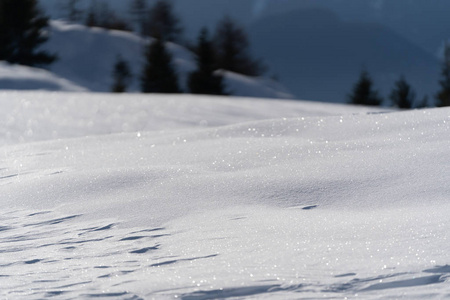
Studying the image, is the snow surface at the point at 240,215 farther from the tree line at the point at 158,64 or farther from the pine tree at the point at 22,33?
the pine tree at the point at 22,33

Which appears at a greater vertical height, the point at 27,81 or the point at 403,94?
the point at 27,81

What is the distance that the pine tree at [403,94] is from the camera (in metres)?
22.0

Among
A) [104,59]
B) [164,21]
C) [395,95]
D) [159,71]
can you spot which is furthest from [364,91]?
[164,21]

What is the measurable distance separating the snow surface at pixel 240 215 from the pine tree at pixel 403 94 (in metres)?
19.7

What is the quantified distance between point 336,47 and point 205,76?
271 feet

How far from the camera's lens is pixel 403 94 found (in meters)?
22.1

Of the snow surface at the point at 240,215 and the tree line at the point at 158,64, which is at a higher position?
the tree line at the point at 158,64

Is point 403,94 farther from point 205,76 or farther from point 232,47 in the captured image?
point 232,47

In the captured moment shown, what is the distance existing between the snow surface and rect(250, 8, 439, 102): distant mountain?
9079 cm

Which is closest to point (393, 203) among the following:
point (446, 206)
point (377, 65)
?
point (446, 206)

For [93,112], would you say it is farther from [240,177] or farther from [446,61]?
[446,61]

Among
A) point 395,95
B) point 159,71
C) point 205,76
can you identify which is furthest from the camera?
point 395,95

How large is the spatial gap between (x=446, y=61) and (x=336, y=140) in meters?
22.8

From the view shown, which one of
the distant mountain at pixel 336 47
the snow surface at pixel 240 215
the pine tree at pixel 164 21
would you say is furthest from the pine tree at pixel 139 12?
the distant mountain at pixel 336 47
